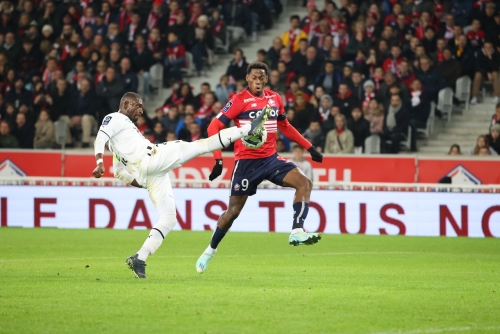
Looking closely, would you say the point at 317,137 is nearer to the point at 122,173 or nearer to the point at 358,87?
the point at 358,87

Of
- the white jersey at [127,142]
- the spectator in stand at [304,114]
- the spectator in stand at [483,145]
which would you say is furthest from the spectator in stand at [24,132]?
the white jersey at [127,142]

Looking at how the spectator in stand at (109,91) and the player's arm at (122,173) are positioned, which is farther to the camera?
the spectator in stand at (109,91)

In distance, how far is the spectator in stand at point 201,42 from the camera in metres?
25.3

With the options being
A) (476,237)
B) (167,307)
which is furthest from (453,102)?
(167,307)

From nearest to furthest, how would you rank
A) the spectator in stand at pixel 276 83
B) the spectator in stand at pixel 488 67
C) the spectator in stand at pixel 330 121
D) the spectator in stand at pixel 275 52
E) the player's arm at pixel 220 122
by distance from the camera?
1. the player's arm at pixel 220 122
2. the spectator in stand at pixel 330 121
3. the spectator in stand at pixel 488 67
4. the spectator in stand at pixel 276 83
5. the spectator in stand at pixel 275 52

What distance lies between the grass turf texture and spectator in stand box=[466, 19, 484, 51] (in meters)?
8.33

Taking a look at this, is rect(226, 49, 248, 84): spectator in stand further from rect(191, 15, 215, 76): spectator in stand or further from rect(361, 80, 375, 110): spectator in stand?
rect(361, 80, 375, 110): spectator in stand

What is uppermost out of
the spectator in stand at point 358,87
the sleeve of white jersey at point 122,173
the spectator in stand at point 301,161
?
the sleeve of white jersey at point 122,173

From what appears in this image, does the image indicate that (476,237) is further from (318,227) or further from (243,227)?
(243,227)

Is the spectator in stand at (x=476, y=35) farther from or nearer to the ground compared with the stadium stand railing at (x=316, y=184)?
farther from the ground

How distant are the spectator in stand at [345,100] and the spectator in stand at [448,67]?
230cm

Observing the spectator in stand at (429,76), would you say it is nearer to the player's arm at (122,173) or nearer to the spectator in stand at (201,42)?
the spectator in stand at (201,42)

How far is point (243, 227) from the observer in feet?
62.4

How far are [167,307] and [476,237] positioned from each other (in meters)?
11.1
